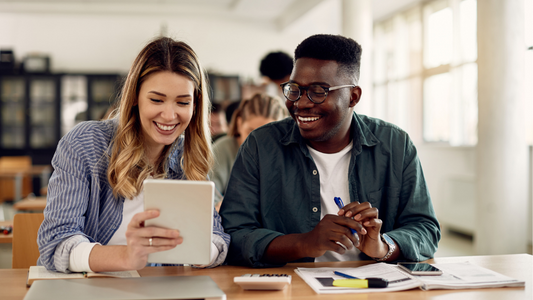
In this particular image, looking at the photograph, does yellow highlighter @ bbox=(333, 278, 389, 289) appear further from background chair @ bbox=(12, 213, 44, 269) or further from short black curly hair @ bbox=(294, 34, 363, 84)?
background chair @ bbox=(12, 213, 44, 269)

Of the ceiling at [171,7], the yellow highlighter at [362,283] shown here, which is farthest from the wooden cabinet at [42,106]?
the yellow highlighter at [362,283]

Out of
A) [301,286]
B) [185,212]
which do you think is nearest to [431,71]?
[301,286]

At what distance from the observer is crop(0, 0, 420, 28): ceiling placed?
787 cm

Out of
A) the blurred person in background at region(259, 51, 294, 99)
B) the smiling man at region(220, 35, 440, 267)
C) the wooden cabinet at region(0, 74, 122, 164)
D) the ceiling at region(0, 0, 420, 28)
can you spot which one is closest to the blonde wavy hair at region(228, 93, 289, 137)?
the blurred person in background at region(259, 51, 294, 99)

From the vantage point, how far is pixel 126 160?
56.2 inches

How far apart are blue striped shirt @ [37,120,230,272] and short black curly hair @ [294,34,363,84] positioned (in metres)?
0.63

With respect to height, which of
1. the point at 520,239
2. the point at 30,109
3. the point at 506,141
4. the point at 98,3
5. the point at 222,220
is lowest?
the point at 520,239

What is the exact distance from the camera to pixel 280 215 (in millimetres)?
1595

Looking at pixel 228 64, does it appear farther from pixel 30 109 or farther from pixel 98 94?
pixel 30 109

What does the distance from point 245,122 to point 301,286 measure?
1.75 m

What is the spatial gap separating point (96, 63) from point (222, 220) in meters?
7.86

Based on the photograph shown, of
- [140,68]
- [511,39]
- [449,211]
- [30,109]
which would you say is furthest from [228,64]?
[140,68]

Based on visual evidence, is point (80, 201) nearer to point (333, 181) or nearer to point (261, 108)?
point (333, 181)

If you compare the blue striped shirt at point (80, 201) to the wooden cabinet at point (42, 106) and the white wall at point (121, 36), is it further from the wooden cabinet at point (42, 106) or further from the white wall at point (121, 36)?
the wooden cabinet at point (42, 106)
